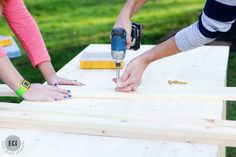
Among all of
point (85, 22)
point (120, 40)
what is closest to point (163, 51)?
point (120, 40)

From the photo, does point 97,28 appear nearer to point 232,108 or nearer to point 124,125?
point 232,108

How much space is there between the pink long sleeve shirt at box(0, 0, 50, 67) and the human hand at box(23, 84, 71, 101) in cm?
35

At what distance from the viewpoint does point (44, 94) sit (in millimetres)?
2857

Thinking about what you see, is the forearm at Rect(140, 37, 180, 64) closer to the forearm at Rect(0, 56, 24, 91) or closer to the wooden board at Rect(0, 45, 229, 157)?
the wooden board at Rect(0, 45, 229, 157)

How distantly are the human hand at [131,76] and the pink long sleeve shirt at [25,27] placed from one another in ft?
1.78

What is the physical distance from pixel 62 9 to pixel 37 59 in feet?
24.3

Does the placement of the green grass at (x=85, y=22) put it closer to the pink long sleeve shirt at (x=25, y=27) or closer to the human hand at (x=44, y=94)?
the pink long sleeve shirt at (x=25, y=27)

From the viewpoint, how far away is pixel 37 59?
3225mm

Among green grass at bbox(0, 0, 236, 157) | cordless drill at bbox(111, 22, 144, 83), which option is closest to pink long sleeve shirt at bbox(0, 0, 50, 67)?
cordless drill at bbox(111, 22, 144, 83)

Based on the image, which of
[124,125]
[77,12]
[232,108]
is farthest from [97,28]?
→ [124,125]

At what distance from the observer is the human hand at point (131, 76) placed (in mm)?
2980

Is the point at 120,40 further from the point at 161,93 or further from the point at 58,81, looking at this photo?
the point at 58,81

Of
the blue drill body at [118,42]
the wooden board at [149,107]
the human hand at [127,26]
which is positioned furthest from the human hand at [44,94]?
the human hand at [127,26]

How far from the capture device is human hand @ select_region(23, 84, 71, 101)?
9.31ft
